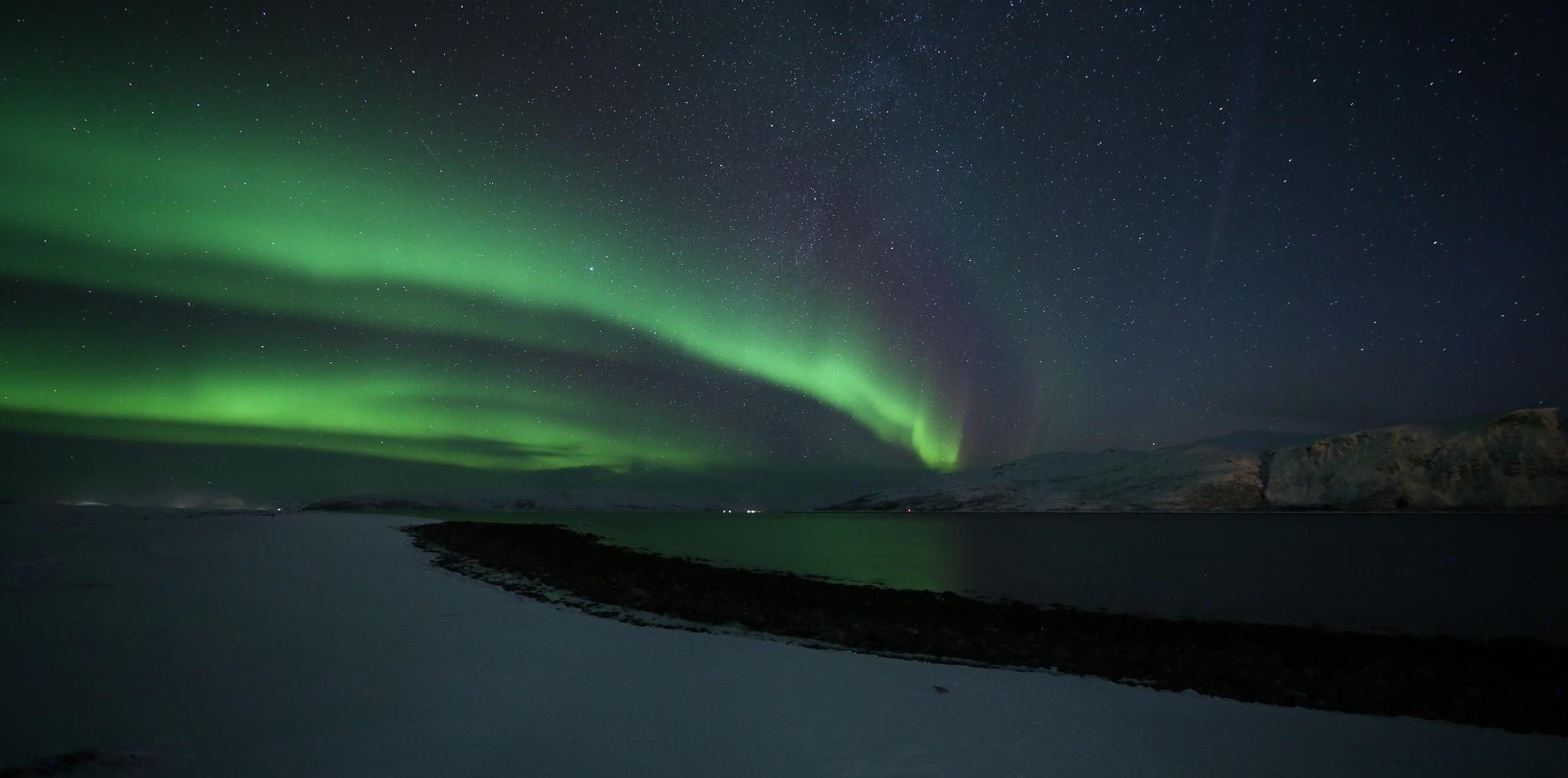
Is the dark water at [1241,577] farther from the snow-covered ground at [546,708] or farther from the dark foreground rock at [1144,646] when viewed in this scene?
the snow-covered ground at [546,708]

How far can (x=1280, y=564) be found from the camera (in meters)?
44.8

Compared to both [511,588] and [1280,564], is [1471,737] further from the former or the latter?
[1280,564]

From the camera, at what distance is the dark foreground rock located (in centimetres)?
959

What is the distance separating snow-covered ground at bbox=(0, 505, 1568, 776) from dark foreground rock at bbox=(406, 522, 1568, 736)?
200 cm

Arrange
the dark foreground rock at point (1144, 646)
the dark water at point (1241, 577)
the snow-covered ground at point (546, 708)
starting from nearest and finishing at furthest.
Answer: the snow-covered ground at point (546, 708) → the dark foreground rock at point (1144, 646) → the dark water at point (1241, 577)

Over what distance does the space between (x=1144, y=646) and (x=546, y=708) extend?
12.4 meters

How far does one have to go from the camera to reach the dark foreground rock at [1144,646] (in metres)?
9.59

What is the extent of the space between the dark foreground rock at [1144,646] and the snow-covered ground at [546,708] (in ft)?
6.58

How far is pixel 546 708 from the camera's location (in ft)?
19.8

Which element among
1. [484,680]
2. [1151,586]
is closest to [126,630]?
[484,680]

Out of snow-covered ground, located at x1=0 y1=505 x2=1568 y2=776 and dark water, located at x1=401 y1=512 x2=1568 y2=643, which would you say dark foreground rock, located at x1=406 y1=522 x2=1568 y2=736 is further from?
dark water, located at x1=401 y1=512 x2=1568 y2=643

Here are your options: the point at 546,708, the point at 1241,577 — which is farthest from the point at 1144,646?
the point at 1241,577

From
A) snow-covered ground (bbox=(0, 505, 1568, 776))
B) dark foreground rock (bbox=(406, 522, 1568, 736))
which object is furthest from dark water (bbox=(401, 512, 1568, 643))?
snow-covered ground (bbox=(0, 505, 1568, 776))

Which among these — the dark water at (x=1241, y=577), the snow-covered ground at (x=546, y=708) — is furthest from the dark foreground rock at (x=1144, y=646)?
the dark water at (x=1241, y=577)
